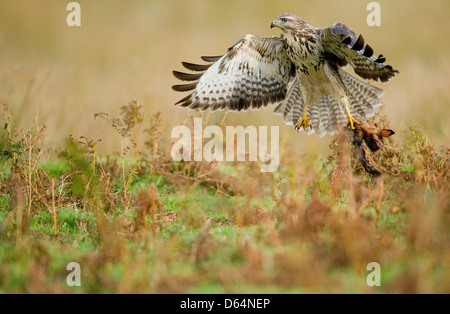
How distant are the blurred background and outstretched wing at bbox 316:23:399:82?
64.3 inches

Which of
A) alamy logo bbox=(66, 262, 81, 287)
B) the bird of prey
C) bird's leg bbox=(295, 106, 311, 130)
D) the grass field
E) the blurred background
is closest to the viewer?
the grass field

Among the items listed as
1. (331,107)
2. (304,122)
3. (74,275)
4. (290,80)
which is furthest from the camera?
(290,80)

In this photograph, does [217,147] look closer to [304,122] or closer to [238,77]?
[238,77]

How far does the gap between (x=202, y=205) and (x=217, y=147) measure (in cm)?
155

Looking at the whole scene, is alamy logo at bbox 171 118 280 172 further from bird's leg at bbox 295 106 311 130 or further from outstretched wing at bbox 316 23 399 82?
outstretched wing at bbox 316 23 399 82

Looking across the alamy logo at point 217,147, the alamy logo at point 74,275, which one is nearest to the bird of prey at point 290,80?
the alamy logo at point 217,147

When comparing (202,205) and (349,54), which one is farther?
(349,54)

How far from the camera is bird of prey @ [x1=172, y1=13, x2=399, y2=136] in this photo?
8.30 meters

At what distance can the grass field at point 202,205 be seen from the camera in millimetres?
4996

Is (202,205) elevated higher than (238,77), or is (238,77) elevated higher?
Result: (238,77)

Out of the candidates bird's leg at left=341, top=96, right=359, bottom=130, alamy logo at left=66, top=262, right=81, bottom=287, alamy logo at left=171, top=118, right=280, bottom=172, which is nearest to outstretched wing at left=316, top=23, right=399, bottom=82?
bird's leg at left=341, top=96, right=359, bottom=130

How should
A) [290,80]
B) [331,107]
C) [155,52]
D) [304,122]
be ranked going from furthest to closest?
[155,52]
[290,80]
[331,107]
[304,122]

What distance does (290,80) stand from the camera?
902 centimetres

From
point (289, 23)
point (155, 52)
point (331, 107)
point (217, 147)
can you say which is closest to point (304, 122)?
point (331, 107)
